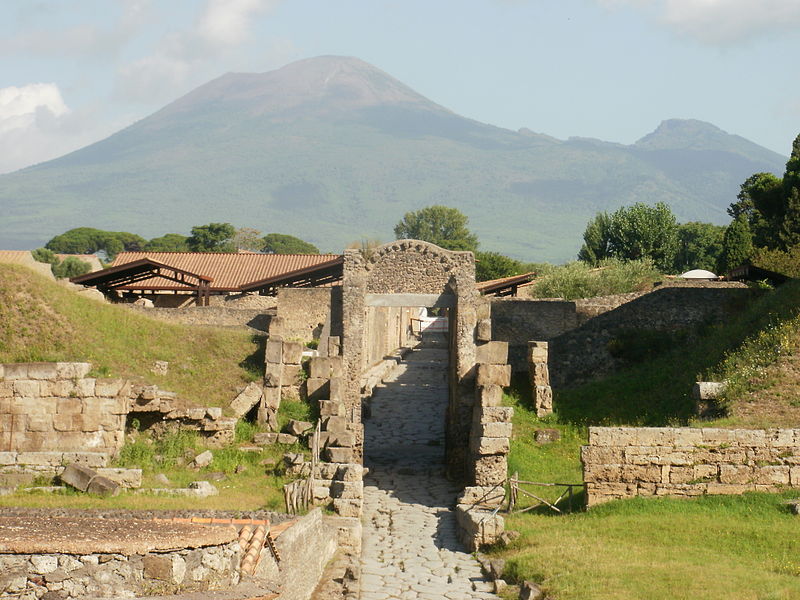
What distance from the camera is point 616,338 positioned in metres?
33.3

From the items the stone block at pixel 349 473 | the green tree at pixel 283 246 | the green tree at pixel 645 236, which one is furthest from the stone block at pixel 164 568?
the green tree at pixel 283 246

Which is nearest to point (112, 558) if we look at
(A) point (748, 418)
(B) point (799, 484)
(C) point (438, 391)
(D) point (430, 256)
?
(B) point (799, 484)

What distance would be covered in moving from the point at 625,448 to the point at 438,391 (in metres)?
20.3

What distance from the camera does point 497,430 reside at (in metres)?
23.2

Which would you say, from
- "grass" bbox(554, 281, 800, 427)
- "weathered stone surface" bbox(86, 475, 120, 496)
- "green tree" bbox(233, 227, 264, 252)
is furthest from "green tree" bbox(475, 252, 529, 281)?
"weathered stone surface" bbox(86, 475, 120, 496)

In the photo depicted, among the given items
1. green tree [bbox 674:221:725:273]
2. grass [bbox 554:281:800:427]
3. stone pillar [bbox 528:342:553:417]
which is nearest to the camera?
grass [bbox 554:281:800:427]

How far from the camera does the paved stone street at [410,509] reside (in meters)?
16.9

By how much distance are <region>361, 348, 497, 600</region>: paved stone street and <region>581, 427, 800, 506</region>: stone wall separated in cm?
291

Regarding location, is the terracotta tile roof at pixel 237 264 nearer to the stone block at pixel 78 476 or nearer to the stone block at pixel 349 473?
the stone block at pixel 349 473

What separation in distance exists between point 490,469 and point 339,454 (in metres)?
3.36

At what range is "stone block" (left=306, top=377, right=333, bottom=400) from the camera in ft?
83.0

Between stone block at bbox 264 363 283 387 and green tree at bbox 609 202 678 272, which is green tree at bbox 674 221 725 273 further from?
stone block at bbox 264 363 283 387

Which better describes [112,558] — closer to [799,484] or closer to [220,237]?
[799,484]

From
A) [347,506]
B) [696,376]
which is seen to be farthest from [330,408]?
[696,376]
